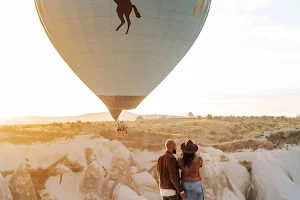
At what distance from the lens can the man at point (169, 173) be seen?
6.05m

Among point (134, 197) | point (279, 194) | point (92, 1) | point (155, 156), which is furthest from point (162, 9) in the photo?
point (279, 194)

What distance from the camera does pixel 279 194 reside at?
19391 mm

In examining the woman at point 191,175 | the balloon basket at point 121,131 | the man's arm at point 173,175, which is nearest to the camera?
the man's arm at point 173,175

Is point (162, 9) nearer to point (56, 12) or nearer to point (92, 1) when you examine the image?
point (92, 1)

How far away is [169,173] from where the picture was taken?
6.09 m

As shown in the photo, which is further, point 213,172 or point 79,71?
point 79,71

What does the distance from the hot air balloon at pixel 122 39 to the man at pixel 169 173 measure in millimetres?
14553

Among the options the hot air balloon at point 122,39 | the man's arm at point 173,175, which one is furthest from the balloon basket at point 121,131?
the man's arm at point 173,175

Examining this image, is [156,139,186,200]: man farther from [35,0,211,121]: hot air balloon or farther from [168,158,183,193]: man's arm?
[35,0,211,121]: hot air balloon

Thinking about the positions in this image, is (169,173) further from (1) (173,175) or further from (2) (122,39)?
→ (2) (122,39)

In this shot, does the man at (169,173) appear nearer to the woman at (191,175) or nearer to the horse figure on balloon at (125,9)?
the woman at (191,175)

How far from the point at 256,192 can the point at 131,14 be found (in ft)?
36.6

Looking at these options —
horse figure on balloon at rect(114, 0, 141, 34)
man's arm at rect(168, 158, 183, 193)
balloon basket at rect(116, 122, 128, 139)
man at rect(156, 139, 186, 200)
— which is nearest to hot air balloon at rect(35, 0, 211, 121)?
horse figure on balloon at rect(114, 0, 141, 34)

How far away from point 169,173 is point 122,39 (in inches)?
605
